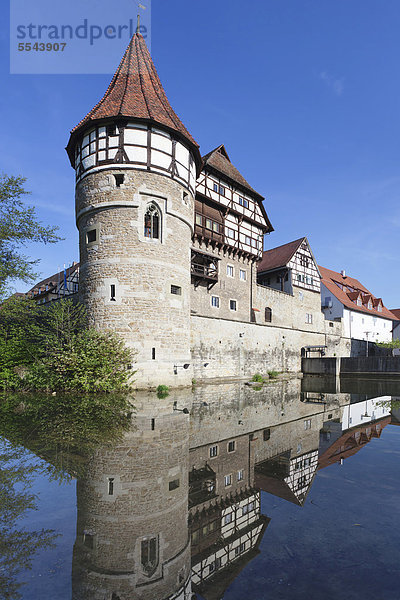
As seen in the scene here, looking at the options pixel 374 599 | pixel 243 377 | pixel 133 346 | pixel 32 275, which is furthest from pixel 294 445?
pixel 243 377

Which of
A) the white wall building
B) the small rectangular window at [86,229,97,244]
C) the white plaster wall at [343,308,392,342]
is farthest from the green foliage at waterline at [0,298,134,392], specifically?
the white plaster wall at [343,308,392,342]

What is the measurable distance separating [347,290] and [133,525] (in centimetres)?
4444

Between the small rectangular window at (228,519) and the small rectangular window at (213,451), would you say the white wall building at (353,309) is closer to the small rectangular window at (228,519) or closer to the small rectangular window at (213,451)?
the small rectangular window at (213,451)

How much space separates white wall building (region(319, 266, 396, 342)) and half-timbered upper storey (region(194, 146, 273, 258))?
14343 millimetres

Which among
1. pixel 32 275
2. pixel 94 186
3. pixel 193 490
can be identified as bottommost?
pixel 193 490

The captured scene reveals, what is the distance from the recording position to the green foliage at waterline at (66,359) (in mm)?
12539

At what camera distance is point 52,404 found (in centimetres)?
998

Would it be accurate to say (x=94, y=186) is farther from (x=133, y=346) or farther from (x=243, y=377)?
(x=243, y=377)

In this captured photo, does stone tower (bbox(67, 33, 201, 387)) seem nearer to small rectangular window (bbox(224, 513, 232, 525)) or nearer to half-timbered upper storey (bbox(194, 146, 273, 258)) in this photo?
half-timbered upper storey (bbox(194, 146, 273, 258))

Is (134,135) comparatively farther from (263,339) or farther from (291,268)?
(291,268)

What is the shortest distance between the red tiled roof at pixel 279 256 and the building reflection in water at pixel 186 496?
25674 mm

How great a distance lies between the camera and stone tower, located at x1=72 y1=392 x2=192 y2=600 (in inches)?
103

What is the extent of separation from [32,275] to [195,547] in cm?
1431

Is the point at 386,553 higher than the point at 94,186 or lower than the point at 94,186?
lower
